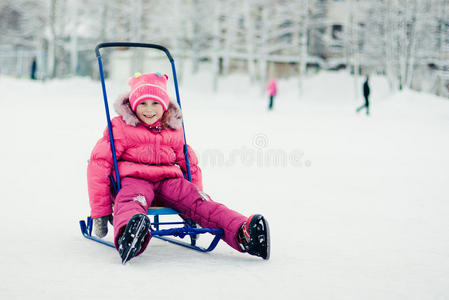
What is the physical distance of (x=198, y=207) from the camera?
3229 millimetres

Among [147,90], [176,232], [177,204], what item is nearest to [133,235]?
[176,232]

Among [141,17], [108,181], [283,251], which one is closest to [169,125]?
[108,181]

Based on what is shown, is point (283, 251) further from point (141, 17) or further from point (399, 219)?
point (141, 17)

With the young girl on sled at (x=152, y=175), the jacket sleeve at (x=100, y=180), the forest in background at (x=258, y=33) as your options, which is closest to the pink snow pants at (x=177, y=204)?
the young girl on sled at (x=152, y=175)

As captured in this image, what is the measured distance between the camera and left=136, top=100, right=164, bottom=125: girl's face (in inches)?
134

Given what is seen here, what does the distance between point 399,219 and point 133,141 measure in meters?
2.46

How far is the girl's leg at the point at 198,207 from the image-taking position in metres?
3.10

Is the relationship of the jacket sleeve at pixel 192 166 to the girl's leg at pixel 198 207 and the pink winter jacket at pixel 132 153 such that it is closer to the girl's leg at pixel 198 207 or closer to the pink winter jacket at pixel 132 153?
the pink winter jacket at pixel 132 153

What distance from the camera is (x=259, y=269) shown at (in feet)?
9.77

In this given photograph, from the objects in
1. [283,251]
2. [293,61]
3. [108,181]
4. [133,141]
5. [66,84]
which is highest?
[293,61]

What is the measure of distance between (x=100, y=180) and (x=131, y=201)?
0.95 ft

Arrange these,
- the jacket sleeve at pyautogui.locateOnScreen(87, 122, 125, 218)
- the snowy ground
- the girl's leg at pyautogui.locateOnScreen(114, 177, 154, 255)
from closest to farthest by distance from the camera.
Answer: the snowy ground
the girl's leg at pyautogui.locateOnScreen(114, 177, 154, 255)
the jacket sleeve at pyautogui.locateOnScreen(87, 122, 125, 218)

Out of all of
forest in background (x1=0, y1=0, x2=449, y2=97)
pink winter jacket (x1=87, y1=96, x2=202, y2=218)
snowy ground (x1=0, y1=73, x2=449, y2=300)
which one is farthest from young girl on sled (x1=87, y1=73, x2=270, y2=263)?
forest in background (x1=0, y1=0, x2=449, y2=97)

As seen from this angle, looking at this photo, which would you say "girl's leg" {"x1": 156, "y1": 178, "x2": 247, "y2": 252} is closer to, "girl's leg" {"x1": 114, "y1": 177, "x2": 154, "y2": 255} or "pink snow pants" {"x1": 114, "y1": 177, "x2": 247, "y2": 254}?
"pink snow pants" {"x1": 114, "y1": 177, "x2": 247, "y2": 254}
